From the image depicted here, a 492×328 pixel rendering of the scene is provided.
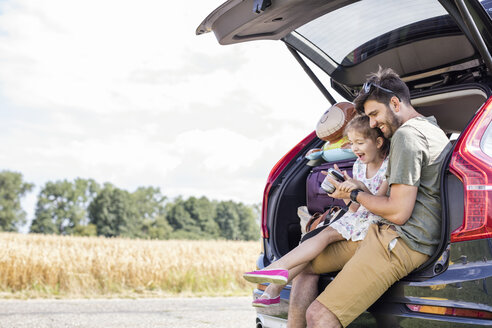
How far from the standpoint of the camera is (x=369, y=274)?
2492 mm

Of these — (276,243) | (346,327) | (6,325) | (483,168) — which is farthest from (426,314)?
(6,325)

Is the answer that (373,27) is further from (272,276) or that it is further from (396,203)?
Result: (272,276)

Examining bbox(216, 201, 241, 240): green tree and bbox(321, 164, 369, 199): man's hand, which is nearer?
bbox(321, 164, 369, 199): man's hand

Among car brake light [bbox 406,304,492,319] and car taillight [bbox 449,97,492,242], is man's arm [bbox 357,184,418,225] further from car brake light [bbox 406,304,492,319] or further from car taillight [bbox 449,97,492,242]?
car brake light [bbox 406,304,492,319]

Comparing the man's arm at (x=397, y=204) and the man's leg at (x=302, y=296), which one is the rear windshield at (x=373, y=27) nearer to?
the man's arm at (x=397, y=204)

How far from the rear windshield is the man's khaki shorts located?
138 cm

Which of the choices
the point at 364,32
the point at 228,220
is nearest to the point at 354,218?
the point at 364,32

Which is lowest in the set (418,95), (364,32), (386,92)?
(386,92)

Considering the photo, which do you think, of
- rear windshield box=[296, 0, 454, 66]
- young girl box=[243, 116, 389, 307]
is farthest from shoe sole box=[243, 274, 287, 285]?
rear windshield box=[296, 0, 454, 66]

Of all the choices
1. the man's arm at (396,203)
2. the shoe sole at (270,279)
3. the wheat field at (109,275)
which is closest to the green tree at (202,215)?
the wheat field at (109,275)

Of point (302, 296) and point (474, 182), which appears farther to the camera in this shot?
point (302, 296)

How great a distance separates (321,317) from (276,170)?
4.76 ft

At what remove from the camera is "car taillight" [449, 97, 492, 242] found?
2.23 meters

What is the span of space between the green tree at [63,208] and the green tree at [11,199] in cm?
213
